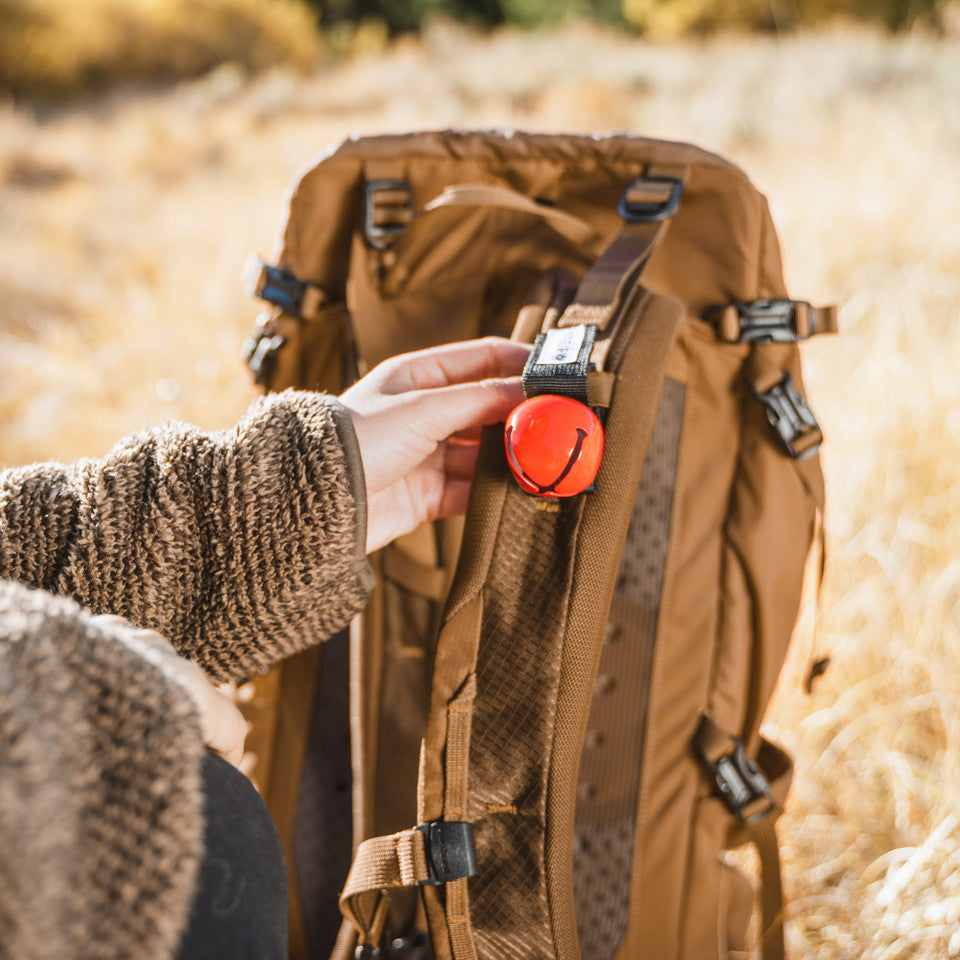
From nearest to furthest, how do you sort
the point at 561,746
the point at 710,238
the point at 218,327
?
1. the point at 561,746
2. the point at 710,238
3. the point at 218,327

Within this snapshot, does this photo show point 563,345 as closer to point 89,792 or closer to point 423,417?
point 423,417

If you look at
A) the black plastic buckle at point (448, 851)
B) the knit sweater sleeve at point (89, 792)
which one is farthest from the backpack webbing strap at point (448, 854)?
the knit sweater sleeve at point (89, 792)

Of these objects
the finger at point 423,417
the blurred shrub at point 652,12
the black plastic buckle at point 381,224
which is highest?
the blurred shrub at point 652,12

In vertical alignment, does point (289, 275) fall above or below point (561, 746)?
above

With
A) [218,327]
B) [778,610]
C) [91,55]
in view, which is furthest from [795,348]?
[91,55]

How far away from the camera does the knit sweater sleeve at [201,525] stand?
0.72 m

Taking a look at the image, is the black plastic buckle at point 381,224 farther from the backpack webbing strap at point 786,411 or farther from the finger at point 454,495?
the backpack webbing strap at point 786,411

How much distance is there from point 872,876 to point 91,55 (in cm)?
1454

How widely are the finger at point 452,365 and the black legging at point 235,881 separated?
48 centimetres

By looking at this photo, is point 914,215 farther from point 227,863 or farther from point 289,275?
point 227,863

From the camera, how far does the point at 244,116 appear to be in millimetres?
7059

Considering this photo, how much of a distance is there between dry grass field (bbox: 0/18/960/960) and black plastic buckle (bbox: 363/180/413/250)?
118 cm

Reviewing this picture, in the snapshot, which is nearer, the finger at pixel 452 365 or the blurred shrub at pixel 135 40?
the finger at pixel 452 365

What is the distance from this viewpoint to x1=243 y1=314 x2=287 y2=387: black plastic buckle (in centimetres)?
104
